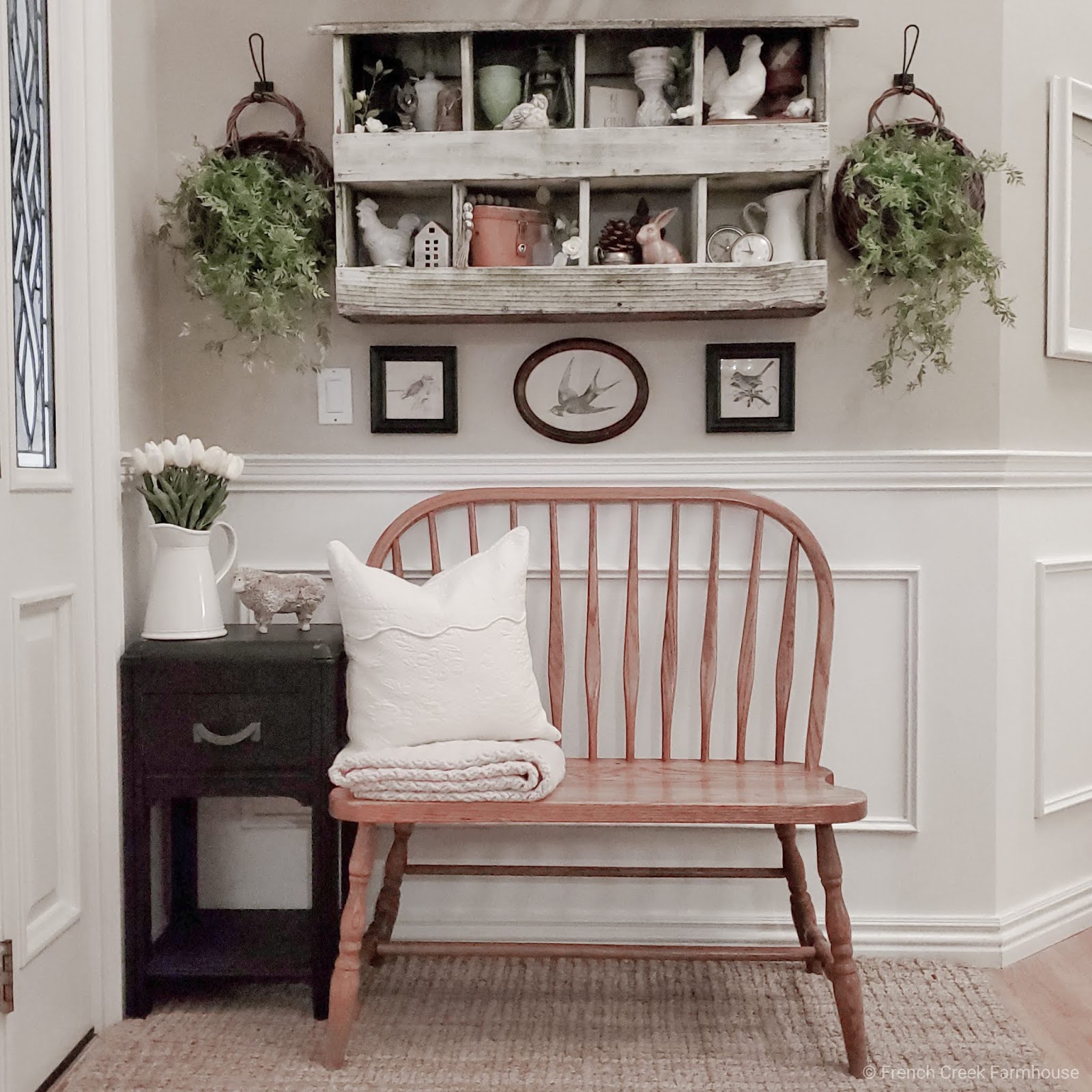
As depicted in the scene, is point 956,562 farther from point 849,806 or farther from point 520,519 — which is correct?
point 520,519

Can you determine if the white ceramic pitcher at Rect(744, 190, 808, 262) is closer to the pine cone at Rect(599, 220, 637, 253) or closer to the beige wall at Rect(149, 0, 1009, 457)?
the beige wall at Rect(149, 0, 1009, 457)

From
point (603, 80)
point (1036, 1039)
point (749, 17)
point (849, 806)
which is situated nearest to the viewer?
point (849, 806)

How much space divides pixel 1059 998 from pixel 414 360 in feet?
6.16

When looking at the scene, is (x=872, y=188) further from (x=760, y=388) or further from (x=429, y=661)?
(x=429, y=661)

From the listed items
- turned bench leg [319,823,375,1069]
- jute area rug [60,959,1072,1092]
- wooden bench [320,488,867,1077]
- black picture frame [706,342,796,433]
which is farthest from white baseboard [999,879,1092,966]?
turned bench leg [319,823,375,1069]

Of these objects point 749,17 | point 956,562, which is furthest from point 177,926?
point 749,17

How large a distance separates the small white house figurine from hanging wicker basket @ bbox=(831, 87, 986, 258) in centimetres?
83

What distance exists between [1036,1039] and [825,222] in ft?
5.45

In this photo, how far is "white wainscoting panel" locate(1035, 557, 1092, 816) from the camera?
2.40 m

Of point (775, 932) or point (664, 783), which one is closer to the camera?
point (664, 783)

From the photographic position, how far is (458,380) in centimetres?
237

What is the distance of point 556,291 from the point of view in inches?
85.4

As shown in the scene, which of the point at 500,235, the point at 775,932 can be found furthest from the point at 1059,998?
the point at 500,235

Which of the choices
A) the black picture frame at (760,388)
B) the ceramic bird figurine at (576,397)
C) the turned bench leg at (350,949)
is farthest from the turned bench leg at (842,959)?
the ceramic bird figurine at (576,397)
